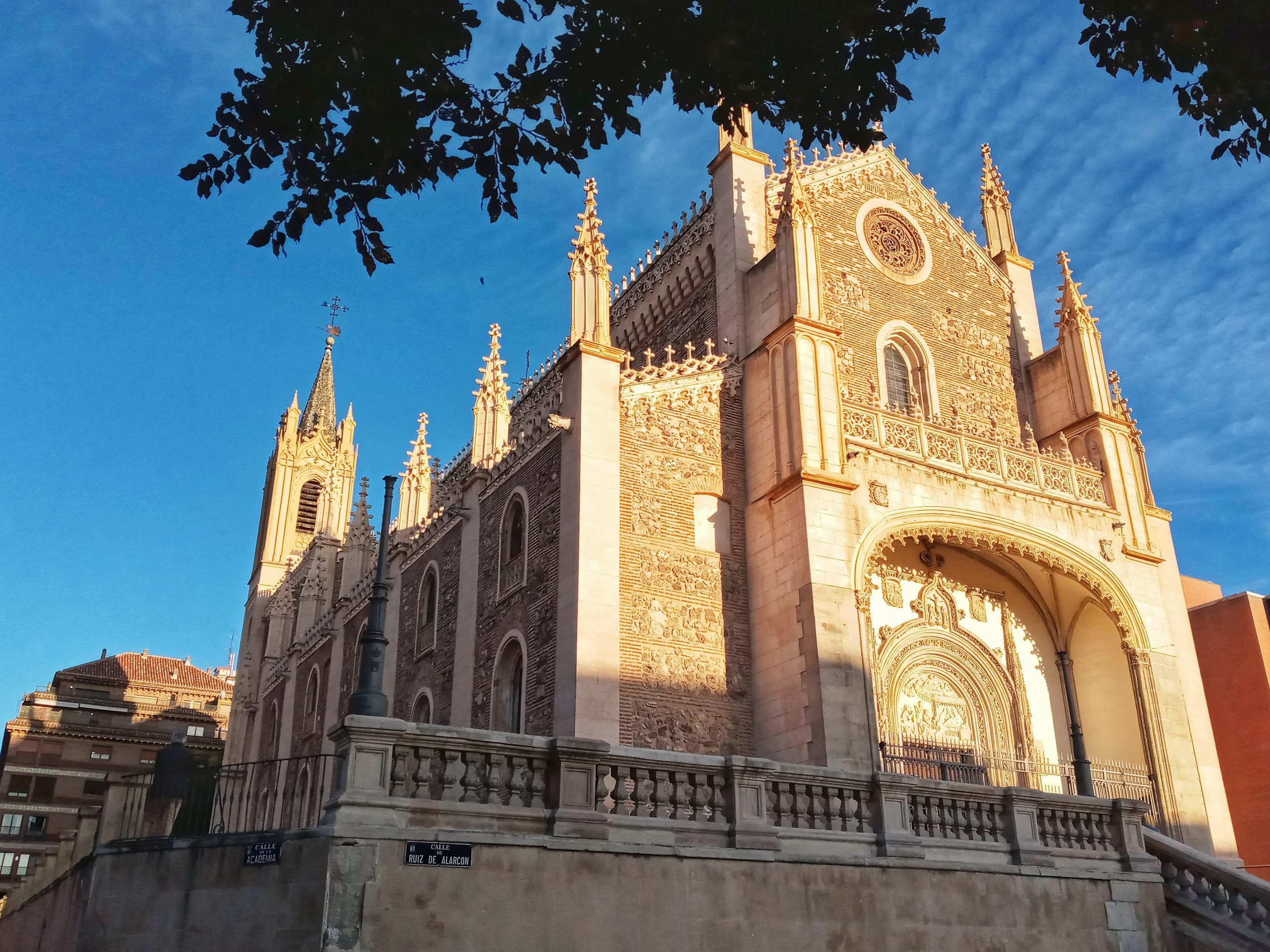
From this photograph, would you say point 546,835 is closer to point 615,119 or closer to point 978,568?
point 615,119

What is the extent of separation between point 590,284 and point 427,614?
978 centimetres

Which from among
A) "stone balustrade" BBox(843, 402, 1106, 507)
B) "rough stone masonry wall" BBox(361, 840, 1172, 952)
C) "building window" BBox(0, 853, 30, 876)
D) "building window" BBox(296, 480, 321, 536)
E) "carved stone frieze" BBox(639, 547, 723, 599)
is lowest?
"rough stone masonry wall" BBox(361, 840, 1172, 952)

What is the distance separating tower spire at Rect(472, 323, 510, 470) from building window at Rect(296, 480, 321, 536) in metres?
30.6

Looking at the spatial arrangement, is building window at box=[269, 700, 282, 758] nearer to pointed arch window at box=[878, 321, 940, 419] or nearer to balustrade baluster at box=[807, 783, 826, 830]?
pointed arch window at box=[878, 321, 940, 419]

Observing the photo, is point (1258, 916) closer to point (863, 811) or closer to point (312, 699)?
point (863, 811)

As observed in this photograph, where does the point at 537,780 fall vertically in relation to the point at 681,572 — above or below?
below

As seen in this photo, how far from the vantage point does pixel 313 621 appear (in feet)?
122

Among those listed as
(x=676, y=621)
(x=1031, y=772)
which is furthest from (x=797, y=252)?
(x=1031, y=772)

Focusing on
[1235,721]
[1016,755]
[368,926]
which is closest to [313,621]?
[1016,755]

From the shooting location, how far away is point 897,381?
25.3 m

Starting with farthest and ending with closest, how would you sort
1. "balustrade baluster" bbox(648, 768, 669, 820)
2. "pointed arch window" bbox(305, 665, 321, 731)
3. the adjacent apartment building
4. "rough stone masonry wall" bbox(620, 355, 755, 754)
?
the adjacent apartment building → "pointed arch window" bbox(305, 665, 321, 731) → "rough stone masonry wall" bbox(620, 355, 755, 754) → "balustrade baluster" bbox(648, 768, 669, 820)

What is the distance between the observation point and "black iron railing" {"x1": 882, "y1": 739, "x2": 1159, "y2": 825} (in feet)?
67.7

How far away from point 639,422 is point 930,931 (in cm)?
1083

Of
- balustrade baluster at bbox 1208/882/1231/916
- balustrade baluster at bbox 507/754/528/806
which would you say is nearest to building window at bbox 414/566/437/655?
balustrade baluster at bbox 507/754/528/806
